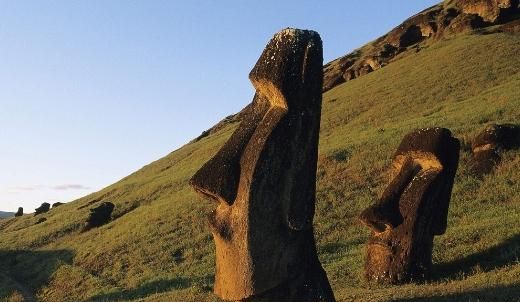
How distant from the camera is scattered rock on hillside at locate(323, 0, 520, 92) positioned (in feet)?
259

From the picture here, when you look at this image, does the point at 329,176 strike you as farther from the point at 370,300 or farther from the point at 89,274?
the point at 370,300

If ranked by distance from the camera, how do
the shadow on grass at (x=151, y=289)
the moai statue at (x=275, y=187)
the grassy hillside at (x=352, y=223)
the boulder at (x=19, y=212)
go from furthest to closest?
the boulder at (x=19, y=212), the shadow on grass at (x=151, y=289), the grassy hillside at (x=352, y=223), the moai statue at (x=275, y=187)

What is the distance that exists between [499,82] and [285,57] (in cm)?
4460

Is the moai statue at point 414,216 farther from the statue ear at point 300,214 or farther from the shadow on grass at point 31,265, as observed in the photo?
the shadow on grass at point 31,265

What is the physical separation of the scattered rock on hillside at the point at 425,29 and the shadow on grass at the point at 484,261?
61.8m

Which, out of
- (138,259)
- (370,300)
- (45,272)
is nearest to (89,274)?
(138,259)

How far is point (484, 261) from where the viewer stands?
15734mm

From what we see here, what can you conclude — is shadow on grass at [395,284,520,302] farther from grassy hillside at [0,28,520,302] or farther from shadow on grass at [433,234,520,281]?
shadow on grass at [433,234,520,281]

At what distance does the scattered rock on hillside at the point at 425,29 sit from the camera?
7881cm

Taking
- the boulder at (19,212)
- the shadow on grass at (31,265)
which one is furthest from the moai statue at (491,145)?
the boulder at (19,212)

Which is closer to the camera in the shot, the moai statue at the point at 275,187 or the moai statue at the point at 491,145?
the moai statue at the point at 275,187

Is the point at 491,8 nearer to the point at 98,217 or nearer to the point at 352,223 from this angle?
the point at 98,217

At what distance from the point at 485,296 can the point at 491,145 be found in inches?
804

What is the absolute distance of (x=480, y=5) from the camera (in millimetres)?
83375
